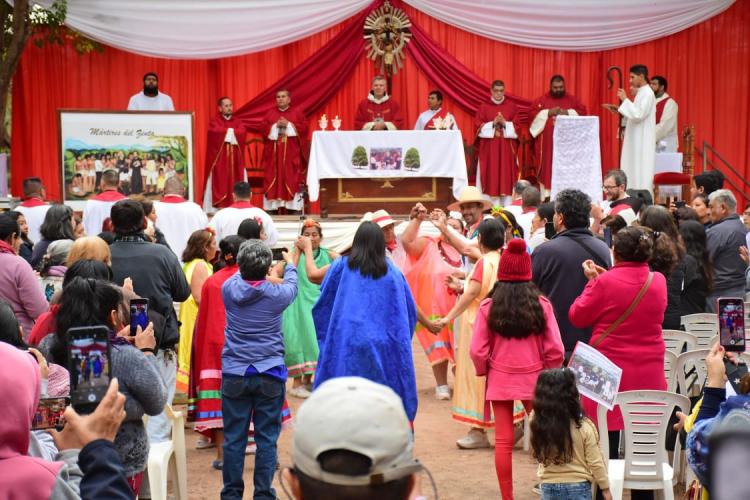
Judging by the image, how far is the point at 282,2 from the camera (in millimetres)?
14852

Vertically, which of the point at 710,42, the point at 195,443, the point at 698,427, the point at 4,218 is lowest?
the point at 195,443

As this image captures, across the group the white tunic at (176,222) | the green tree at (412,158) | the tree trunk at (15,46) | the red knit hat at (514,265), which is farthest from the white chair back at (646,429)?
the tree trunk at (15,46)

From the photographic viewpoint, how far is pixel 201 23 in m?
14.5

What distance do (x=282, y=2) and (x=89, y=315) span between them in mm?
12050

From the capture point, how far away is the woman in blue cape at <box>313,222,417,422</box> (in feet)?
15.9

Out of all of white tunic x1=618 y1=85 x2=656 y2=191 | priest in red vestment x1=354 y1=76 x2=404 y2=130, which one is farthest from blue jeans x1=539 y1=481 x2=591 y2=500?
priest in red vestment x1=354 y1=76 x2=404 y2=130

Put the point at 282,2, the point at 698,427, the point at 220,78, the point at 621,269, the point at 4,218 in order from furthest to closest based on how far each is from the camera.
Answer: the point at 220,78 < the point at 282,2 < the point at 4,218 < the point at 621,269 < the point at 698,427

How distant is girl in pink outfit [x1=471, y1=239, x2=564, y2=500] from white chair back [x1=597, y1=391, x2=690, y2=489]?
0.47 m

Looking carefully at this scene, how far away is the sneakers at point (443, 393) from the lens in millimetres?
8219

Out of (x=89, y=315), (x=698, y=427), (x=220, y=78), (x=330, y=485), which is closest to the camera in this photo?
(x=330, y=485)

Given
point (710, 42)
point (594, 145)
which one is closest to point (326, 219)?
point (594, 145)

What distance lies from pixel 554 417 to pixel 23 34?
34.4ft

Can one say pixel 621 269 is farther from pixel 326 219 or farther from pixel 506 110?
pixel 506 110

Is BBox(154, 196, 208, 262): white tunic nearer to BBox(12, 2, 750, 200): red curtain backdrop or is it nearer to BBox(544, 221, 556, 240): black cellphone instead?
BBox(544, 221, 556, 240): black cellphone
